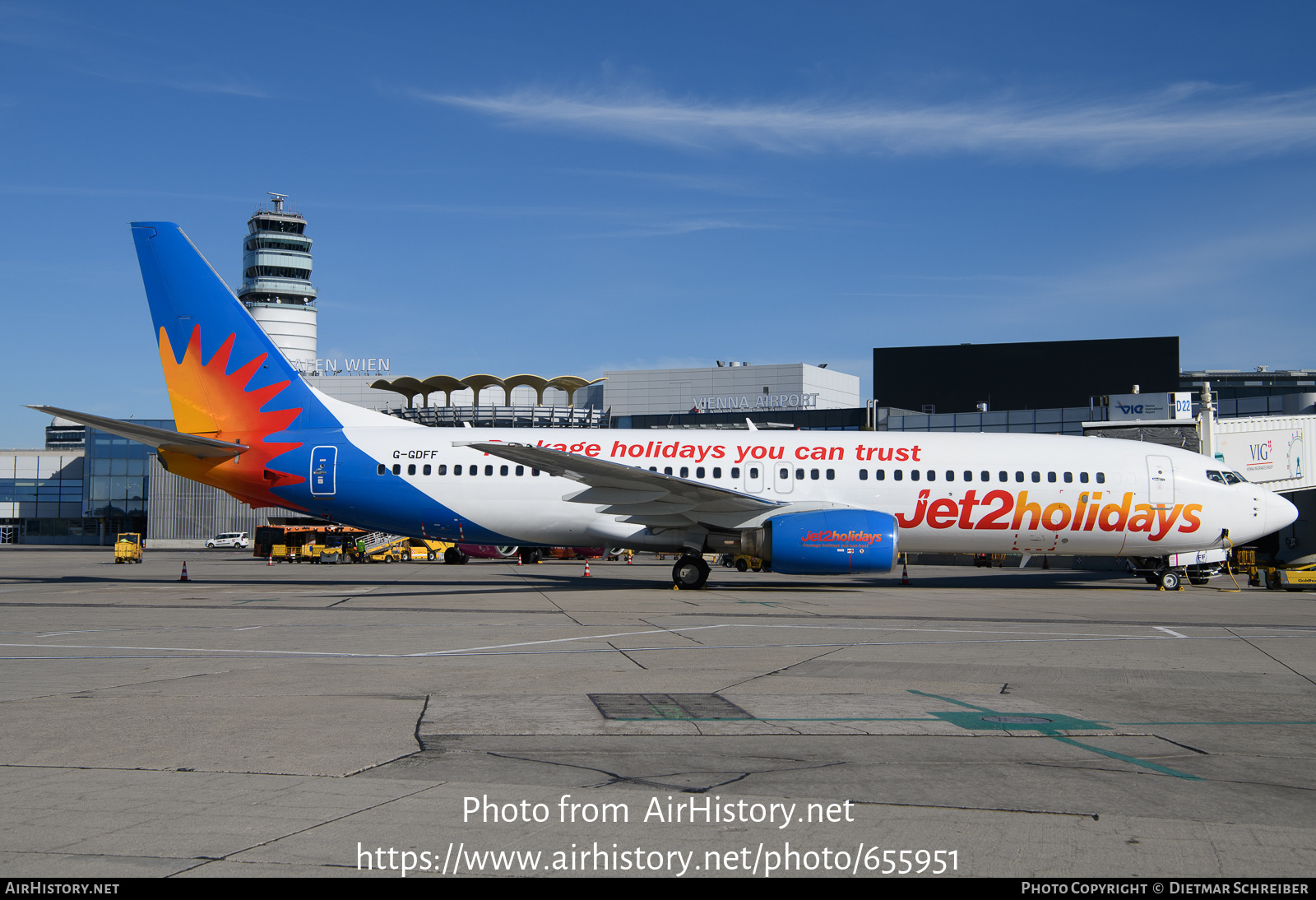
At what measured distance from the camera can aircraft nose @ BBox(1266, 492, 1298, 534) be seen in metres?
23.7

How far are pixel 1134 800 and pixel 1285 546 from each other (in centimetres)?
4306

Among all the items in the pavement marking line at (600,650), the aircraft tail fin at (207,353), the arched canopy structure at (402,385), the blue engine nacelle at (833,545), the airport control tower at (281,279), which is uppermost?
the airport control tower at (281,279)

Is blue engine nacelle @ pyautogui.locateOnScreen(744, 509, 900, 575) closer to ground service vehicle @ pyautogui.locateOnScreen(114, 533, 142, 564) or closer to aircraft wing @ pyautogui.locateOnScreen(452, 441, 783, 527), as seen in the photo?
aircraft wing @ pyautogui.locateOnScreen(452, 441, 783, 527)

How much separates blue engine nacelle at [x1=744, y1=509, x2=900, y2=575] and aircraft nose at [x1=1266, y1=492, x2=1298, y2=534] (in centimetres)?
1045

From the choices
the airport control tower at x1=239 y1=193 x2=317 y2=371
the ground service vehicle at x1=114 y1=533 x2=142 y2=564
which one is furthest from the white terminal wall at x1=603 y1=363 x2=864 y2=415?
the airport control tower at x1=239 y1=193 x2=317 y2=371

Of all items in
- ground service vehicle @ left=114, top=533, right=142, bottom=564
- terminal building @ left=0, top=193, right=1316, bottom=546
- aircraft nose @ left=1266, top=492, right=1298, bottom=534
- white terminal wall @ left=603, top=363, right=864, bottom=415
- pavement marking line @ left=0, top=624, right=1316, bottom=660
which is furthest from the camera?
white terminal wall @ left=603, top=363, right=864, bottom=415

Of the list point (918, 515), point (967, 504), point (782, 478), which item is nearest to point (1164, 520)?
point (967, 504)

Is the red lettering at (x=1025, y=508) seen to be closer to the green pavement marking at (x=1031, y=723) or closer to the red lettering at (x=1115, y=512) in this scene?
the red lettering at (x=1115, y=512)

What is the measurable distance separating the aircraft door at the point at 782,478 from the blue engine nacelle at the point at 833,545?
180 centimetres

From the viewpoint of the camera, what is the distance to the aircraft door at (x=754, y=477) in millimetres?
22953

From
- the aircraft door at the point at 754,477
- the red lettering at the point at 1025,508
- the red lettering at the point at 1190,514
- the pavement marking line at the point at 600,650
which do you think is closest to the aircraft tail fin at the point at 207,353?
the aircraft door at the point at 754,477

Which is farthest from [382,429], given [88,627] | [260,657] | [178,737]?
[178,737]

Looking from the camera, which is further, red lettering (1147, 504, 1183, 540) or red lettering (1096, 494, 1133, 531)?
red lettering (1147, 504, 1183, 540)

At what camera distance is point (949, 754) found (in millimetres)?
6516
